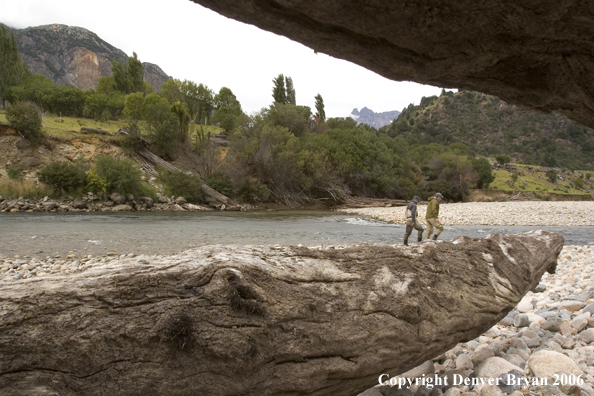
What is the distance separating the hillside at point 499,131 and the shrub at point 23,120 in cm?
8347

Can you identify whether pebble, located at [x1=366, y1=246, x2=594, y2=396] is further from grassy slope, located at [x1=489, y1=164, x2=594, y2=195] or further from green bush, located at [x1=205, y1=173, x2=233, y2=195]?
grassy slope, located at [x1=489, y1=164, x2=594, y2=195]

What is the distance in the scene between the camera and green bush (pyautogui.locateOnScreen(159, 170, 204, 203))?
31297 millimetres

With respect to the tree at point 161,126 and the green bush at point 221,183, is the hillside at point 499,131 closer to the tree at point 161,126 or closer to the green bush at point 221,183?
the tree at point 161,126

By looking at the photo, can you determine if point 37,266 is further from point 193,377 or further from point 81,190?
point 81,190

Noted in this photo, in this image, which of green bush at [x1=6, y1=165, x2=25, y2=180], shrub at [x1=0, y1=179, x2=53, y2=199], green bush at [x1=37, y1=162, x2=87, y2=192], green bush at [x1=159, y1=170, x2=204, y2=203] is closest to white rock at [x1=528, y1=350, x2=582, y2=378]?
green bush at [x1=159, y1=170, x2=204, y2=203]

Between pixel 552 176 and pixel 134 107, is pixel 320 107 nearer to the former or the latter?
pixel 134 107

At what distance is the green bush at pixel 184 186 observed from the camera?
103ft

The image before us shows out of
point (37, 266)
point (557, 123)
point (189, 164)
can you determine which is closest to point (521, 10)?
point (37, 266)

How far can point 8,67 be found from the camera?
50.4m

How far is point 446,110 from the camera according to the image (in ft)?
357

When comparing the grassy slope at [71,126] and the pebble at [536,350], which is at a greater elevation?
the grassy slope at [71,126]

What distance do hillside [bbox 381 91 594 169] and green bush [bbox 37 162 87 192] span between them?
3271 inches

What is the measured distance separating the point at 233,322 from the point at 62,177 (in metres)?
30.9

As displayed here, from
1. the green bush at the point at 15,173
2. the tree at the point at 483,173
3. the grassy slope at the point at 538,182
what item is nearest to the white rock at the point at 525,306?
the green bush at the point at 15,173
